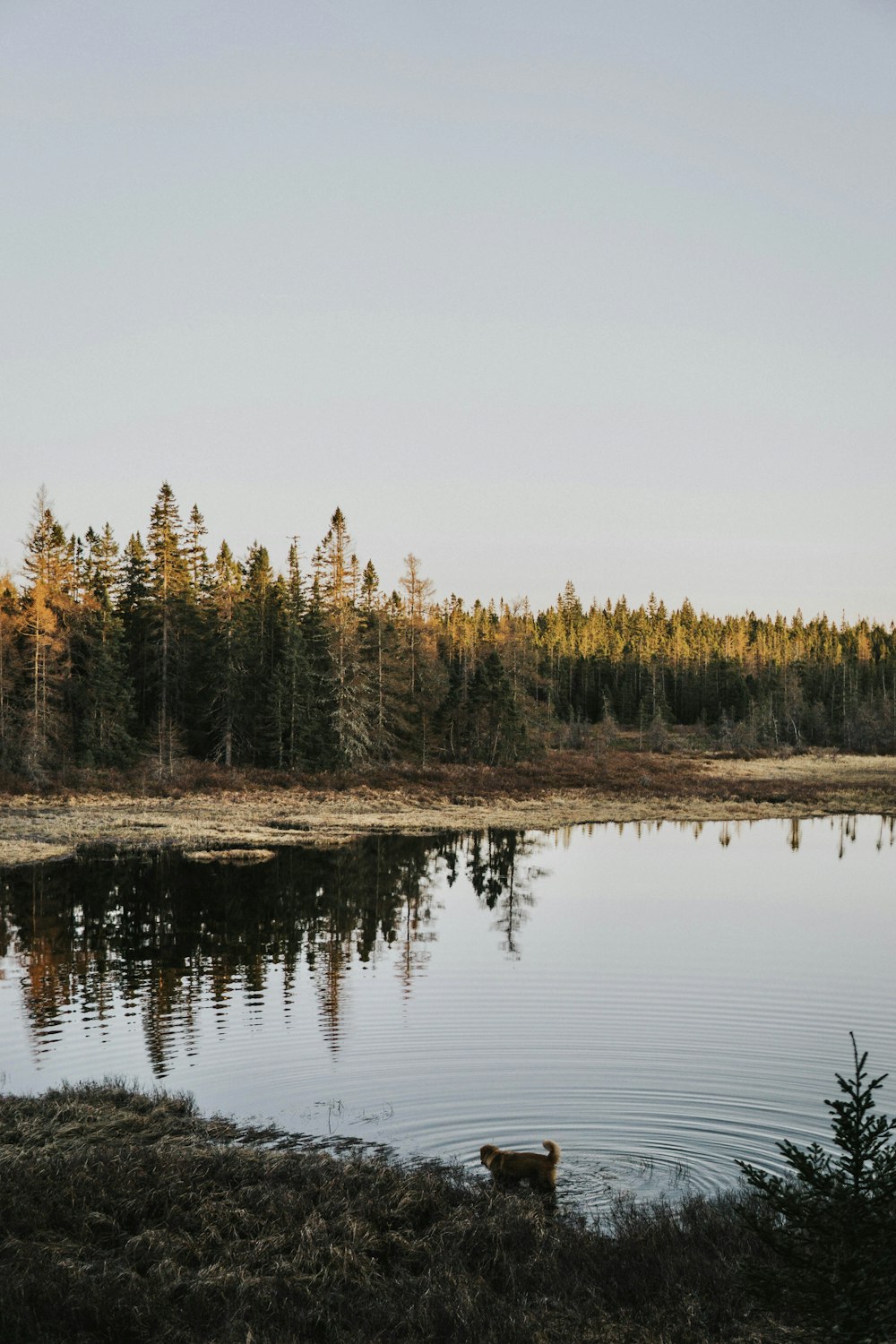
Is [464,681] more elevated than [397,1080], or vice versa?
[464,681]

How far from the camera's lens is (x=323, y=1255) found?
7.62 metres

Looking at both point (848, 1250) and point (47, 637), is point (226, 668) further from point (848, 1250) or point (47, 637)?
point (848, 1250)

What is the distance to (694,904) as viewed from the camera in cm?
2677

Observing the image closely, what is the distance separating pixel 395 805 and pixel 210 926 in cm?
2829

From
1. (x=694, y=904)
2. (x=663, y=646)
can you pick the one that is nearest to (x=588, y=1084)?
(x=694, y=904)

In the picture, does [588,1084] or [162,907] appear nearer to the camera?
[588,1084]

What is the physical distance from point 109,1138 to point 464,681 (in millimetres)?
62295

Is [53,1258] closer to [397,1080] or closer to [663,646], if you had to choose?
[397,1080]

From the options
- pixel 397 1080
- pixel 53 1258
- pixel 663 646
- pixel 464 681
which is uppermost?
pixel 663 646

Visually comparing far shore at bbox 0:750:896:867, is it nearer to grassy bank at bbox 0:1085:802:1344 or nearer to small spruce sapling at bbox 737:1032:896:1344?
grassy bank at bbox 0:1085:802:1344

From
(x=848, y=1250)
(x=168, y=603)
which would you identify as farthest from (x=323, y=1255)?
(x=168, y=603)

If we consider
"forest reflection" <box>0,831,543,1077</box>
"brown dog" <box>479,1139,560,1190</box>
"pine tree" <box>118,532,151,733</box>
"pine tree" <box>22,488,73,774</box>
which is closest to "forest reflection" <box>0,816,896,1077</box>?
"forest reflection" <box>0,831,543,1077</box>

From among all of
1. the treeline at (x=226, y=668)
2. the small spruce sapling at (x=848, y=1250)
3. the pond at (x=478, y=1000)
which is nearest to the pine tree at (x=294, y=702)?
the treeline at (x=226, y=668)

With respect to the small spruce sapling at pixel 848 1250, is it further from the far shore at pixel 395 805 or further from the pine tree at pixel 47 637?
the pine tree at pixel 47 637
